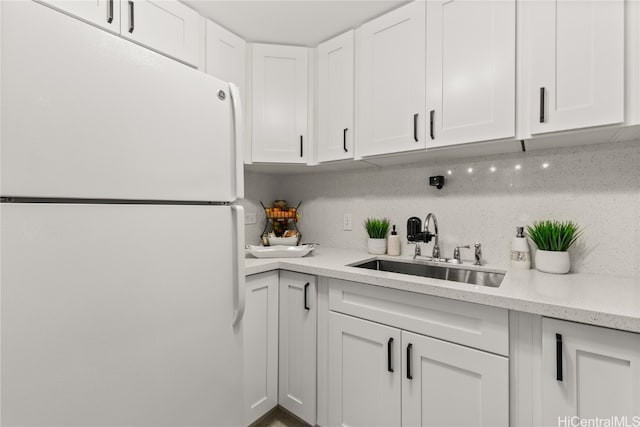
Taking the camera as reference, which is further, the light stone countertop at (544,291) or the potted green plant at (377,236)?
the potted green plant at (377,236)

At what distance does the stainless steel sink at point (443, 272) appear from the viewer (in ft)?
4.79

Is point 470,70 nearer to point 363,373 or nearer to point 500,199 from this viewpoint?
point 500,199

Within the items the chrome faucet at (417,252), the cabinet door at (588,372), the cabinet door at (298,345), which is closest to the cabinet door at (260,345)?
the cabinet door at (298,345)

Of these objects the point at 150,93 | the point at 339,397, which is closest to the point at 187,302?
the point at 150,93

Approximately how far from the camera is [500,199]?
1.56 m

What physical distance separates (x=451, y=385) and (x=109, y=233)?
49.0 inches

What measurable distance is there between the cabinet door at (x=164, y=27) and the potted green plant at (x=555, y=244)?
6.28ft

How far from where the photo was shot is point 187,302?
0.90 m

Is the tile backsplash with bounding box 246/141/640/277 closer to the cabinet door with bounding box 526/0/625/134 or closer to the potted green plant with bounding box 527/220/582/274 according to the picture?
the potted green plant with bounding box 527/220/582/274

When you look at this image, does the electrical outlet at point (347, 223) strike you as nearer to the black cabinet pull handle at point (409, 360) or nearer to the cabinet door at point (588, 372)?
the black cabinet pull handle at point (409, 360)

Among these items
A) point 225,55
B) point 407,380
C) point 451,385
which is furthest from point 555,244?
point 225,55

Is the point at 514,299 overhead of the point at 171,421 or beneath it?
overhead

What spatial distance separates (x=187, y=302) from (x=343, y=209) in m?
1.42

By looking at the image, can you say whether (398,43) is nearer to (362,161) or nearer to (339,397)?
(362,161)
